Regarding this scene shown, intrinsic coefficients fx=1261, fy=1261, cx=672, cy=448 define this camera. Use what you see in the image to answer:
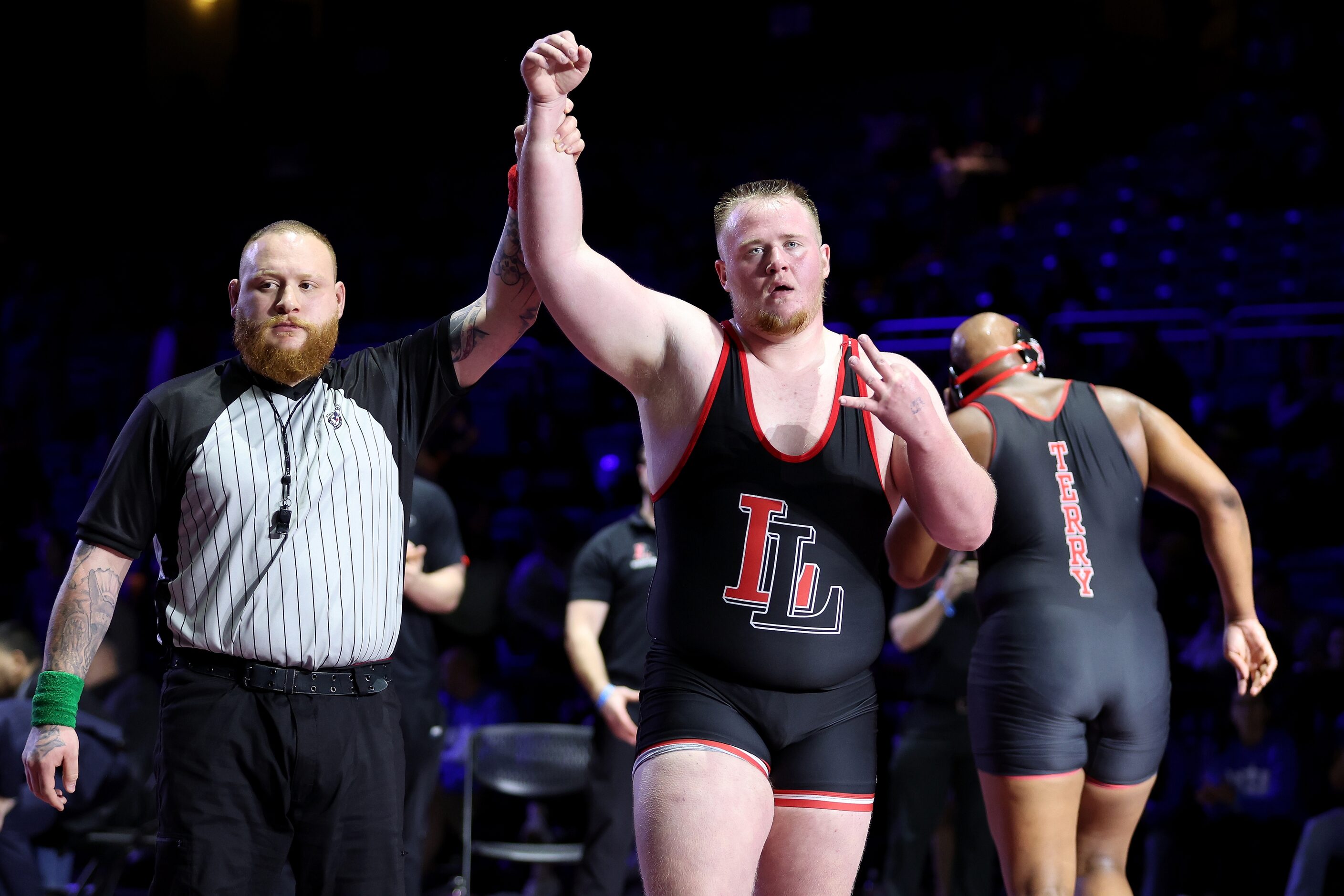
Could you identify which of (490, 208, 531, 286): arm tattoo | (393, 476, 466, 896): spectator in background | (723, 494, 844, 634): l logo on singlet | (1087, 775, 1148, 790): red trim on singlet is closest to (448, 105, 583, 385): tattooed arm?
(490, 208, 531, 286): arm tattoo

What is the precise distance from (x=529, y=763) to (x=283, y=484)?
3.79 m

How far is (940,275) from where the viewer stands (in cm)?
943

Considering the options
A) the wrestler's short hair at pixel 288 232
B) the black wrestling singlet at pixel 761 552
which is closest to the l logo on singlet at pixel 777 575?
the black wrestling singlet at pixel 761 552

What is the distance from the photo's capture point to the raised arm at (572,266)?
254cm

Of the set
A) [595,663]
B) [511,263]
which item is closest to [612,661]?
[595,663]

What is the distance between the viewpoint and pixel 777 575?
260cm

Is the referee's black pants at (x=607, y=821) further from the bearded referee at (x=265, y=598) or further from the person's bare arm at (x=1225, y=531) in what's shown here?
the bearded referee at (x=265, y=598)

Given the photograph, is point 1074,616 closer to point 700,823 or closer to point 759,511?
point 759,511

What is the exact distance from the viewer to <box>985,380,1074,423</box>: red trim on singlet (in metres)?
3.80

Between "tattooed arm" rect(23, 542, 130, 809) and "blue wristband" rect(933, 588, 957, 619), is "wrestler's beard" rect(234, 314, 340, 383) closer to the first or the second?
"tattooed arm" rect(23, 542, 130, 809)

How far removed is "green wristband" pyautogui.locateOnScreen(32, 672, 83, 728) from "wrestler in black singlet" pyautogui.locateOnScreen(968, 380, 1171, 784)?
2.38 metres

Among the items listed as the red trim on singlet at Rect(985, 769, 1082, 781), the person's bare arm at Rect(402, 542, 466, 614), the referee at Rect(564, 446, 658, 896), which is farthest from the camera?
the referee at Rect(564, 446, 658, 896)

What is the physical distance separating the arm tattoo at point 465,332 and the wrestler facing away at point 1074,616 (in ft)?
4.10

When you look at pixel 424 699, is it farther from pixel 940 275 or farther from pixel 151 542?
pixel 940 275
